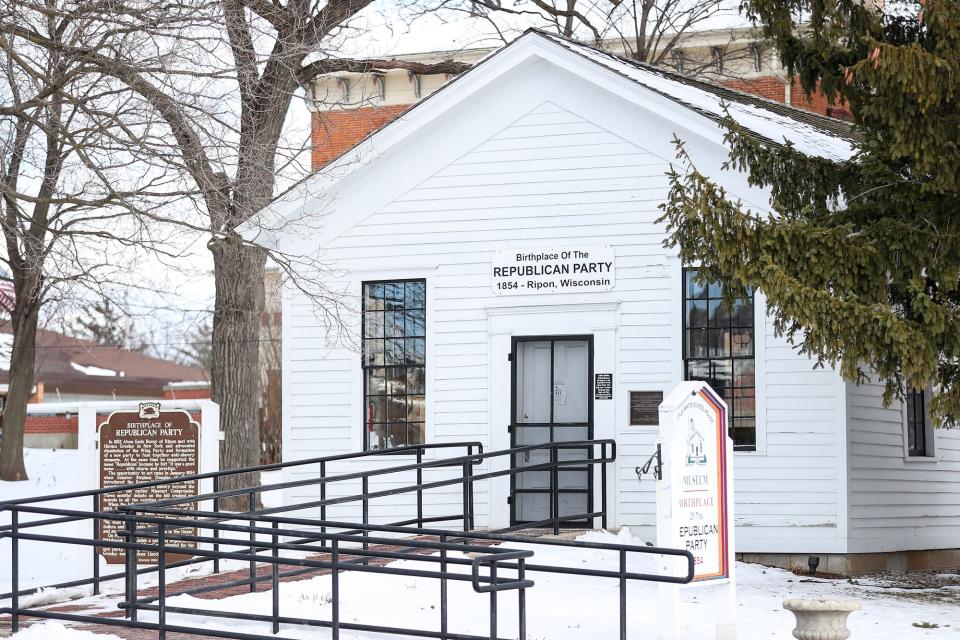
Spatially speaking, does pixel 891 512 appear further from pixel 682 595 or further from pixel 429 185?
pixel 429 185

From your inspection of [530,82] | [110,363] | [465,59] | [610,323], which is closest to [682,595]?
[610,323]

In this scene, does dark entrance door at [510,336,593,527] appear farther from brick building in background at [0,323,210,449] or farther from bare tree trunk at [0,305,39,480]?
brick building in background at [0,323,210,449]

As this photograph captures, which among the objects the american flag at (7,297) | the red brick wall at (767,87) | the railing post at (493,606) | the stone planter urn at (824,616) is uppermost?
the red brick wall at (767,87)

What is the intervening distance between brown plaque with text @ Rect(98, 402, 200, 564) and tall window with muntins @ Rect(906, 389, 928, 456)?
9084mm

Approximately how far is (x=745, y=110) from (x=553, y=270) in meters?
3.84

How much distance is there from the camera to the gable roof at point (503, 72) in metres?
15.7

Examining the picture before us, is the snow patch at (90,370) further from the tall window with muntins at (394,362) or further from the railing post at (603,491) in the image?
the railing post at (603,491)

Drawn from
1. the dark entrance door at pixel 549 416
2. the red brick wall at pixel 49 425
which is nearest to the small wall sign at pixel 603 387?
the dark entrance door at pixel 549 416

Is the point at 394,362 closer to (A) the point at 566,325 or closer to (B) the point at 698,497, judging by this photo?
(A) the point at 566,325

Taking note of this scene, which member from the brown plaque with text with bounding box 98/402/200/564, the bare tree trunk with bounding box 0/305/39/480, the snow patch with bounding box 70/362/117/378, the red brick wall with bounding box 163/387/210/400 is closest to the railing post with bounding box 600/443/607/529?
the brown plaque with text with bounding box 98/402/200/564

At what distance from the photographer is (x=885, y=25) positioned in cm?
1341

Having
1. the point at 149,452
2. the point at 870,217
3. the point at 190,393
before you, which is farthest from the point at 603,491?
the point at 190,393

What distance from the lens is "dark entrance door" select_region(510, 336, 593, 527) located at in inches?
621

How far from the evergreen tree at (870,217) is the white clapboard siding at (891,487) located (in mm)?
2227
